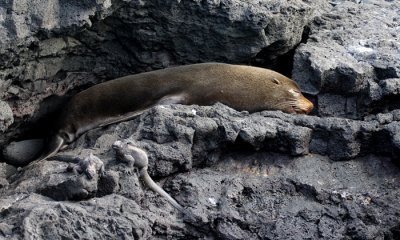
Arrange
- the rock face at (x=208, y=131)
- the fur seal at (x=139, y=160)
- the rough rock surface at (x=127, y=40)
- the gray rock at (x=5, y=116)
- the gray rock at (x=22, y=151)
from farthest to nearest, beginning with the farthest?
the gray rock at (x=22, y=151), the rough rock surface at (x=127, y=40), the gray rock at (x=5, y=116), the fur seal at (x=139, y=160), the rock face at (x=208, y=131)

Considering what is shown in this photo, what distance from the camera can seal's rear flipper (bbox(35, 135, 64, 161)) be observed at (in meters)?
6.23

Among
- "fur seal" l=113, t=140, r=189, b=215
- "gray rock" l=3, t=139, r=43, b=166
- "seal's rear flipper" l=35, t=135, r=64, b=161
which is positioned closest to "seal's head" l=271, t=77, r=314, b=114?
"seal's rear flipper" l=35, t=135, r=64, b=161

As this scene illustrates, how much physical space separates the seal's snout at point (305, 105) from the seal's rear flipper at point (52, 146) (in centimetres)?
194

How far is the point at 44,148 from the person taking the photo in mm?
6527

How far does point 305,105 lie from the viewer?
638 cm

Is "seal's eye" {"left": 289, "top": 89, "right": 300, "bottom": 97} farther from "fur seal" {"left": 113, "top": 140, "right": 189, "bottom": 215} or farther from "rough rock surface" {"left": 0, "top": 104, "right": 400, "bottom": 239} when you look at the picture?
"fur seal" {"left": 113, "top": 140, "right": 189, "bottom": 215}

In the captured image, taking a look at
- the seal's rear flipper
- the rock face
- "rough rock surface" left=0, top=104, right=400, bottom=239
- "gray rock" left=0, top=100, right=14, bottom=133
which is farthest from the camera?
the seal's rear flipper

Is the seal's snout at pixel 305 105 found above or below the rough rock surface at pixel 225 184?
below

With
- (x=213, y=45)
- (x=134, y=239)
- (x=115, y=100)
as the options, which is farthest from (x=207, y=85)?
(x=134, y=239)

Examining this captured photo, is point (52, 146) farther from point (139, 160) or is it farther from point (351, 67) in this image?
point (351, 67)

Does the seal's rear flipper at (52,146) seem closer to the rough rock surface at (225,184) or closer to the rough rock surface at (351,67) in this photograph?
the rough rock surface at (225,184)

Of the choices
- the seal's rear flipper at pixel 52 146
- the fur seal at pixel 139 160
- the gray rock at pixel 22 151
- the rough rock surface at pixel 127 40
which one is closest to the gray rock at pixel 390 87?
the rough rock surface at pixel 127 40

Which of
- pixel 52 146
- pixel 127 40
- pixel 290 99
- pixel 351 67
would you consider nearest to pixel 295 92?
pixel 290 99

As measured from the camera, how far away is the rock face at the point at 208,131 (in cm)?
460
